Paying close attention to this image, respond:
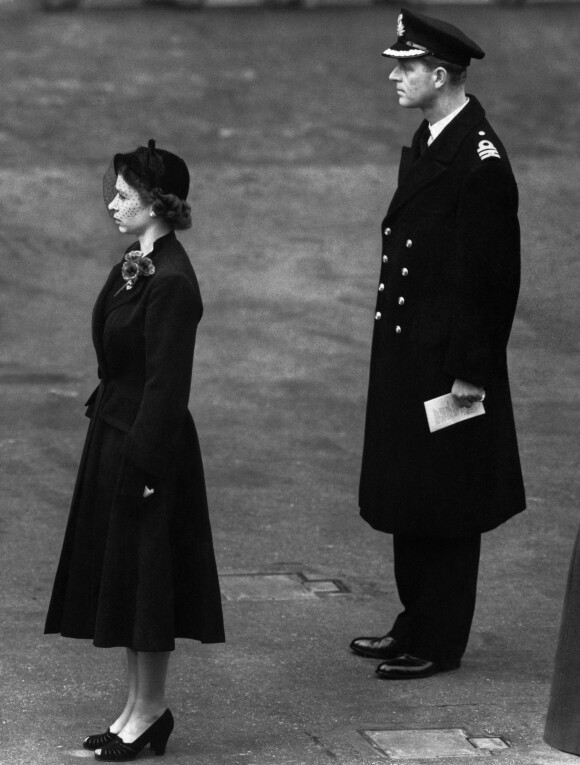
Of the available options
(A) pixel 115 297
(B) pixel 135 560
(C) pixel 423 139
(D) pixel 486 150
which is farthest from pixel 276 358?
(B) pixel 135 560

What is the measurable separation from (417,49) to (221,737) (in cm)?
224

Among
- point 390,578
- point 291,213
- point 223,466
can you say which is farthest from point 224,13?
point 390,578

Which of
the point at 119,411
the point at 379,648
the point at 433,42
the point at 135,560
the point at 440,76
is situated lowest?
the point at 379,648

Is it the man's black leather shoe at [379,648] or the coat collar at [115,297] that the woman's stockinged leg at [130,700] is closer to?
the coat collar at [115,297]

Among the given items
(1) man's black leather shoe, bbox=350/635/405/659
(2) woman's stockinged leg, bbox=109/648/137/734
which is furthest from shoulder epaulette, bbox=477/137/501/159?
(2) woman's stockinged leg, bbox=109/648/137/734

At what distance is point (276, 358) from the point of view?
988cm

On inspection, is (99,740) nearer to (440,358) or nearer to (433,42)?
(440,358)

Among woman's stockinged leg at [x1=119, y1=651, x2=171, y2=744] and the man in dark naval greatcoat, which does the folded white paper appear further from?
woman's stockinged leg at [x1=119, y1=651, x2=171, y2=744]

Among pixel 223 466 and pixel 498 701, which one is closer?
pixel 498 701

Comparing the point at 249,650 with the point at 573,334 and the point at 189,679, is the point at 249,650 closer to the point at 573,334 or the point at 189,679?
the point at 189,679

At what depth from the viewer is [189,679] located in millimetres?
5555

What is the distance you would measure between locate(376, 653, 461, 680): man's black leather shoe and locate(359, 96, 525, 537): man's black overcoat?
42 cm

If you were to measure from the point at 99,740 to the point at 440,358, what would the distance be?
164cm

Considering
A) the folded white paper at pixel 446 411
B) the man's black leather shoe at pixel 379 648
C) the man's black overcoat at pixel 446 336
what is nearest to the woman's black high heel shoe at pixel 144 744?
the man's black leather shoe at pixel 379 648
